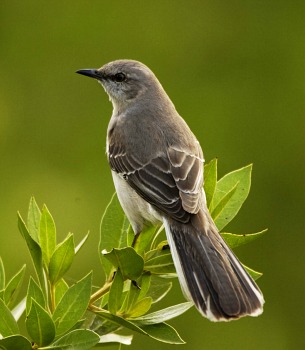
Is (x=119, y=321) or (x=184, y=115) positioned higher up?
(x=119, y=321)

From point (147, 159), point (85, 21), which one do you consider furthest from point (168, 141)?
point (85, 21)

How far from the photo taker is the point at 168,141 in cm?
507

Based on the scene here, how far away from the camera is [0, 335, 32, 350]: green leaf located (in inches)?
116

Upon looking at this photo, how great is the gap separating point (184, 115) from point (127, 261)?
3.43m

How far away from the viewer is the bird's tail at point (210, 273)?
3656mm

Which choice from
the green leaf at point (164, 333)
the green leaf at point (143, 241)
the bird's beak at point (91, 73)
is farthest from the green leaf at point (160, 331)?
the bird's beak at point (91, 73)

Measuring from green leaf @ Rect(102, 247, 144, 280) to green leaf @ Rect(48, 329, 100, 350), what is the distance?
0.42m

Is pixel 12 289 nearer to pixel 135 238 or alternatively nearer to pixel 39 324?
pixel 39 324

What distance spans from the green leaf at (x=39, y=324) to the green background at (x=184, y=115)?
329 centimetres

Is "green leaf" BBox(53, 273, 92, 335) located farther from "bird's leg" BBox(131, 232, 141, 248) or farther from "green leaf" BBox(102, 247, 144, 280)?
"bird's leg" BBox(131, 232, 141, 248)

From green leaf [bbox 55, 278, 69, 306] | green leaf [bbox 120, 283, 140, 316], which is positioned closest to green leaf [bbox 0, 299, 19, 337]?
green leaf [bbox 55, 278, 69, 306]

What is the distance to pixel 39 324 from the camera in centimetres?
307

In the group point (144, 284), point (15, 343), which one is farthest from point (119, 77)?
point (15, 343)

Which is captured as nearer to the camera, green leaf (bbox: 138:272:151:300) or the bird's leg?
green leaf (bbox: 138:272:151:300)
